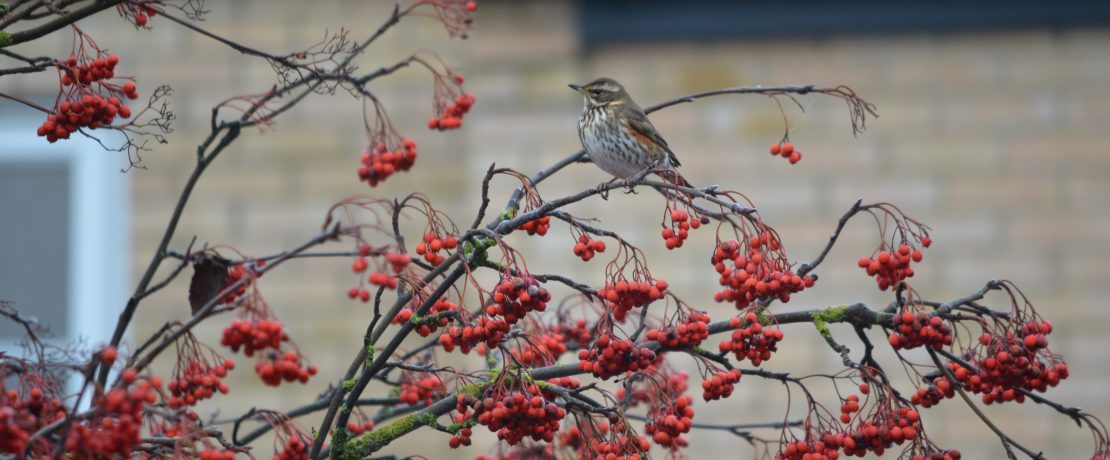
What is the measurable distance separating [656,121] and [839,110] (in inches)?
31.2

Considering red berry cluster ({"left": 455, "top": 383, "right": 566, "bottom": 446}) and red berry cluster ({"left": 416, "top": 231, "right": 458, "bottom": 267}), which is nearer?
red berry cluster ({"left": 455, "top": 383, "right": 566, "bottom": 446})

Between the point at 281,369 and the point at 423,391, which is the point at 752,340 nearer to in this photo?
the point at 423,391

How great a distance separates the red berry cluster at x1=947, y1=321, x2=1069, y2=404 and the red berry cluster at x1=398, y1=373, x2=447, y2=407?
1.04 meters

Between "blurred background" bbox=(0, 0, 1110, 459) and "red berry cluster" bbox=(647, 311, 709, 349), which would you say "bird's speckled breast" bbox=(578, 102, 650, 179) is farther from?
"red berry cluster" bbox=(647, 311, 709, 349)

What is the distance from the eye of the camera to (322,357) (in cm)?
532

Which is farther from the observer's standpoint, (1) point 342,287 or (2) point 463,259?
(1) point 342,287

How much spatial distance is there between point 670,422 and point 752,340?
197 millimetres

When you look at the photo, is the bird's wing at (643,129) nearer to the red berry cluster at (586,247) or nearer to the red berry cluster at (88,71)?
the red berry cluster at (586,247)

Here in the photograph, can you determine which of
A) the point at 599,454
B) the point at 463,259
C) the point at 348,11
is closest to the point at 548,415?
the point at 599,454

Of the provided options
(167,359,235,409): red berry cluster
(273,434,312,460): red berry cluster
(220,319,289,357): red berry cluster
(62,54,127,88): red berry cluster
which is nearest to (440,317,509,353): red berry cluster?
(273,434,312,460): red berry cluster

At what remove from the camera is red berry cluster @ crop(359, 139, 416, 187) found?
2.86 meters

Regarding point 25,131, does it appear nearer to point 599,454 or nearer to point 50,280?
point 50,280

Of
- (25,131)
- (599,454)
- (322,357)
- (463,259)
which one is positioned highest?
(25,131)

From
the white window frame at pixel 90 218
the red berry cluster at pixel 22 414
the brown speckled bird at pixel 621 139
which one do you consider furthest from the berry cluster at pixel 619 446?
the white window frame at pixel 90 218
